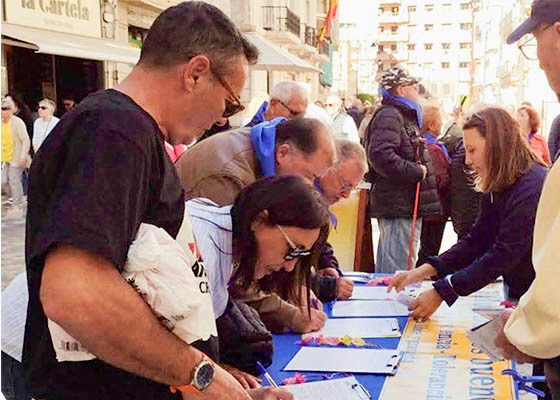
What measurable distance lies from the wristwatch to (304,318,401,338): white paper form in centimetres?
117

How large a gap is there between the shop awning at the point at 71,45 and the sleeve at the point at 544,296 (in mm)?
6160

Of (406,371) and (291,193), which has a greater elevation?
(291,193)

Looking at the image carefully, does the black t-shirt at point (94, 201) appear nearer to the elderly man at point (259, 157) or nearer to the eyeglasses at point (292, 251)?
the eyeglasses at point (292, 251)

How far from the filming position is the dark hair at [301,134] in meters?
2.61

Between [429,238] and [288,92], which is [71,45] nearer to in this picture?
[288,92]

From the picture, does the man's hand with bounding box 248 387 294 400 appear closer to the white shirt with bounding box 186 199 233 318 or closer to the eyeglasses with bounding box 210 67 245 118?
the white shirt with bounding box 186 199 233 318

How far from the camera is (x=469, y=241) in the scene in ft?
9.52

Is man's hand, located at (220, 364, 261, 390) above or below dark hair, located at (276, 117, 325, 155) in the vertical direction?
below

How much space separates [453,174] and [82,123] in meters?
4.15

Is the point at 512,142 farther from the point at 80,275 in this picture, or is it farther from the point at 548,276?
the point at 80,275

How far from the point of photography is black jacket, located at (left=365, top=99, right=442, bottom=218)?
443 centimetres

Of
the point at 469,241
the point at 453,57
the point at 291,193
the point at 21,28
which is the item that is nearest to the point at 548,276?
the point at 291,193

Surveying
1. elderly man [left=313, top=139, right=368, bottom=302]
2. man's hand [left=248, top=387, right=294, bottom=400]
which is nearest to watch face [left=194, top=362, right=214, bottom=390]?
man's hand [left=248, top=387, right=294, bottom=400]

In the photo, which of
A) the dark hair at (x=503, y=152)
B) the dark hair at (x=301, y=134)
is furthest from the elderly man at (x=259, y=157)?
the dark hair at (x=503, y=152)
